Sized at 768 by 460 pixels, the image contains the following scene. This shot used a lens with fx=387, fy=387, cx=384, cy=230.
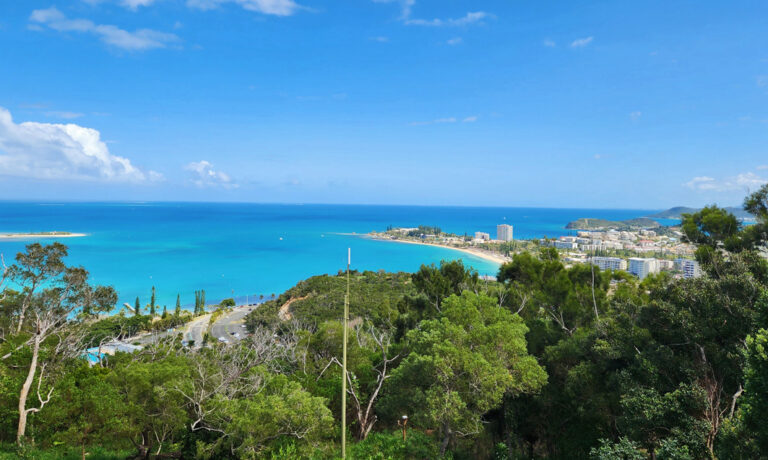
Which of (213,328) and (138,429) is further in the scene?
(213,328)

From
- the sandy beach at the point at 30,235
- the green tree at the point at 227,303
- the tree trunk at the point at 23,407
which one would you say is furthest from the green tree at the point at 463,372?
the sandy beach at the point at 30,235

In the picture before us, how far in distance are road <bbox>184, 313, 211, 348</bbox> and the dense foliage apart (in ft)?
73.9

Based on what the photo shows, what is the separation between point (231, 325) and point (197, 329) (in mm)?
3053

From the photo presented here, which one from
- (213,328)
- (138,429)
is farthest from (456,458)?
(213,328)

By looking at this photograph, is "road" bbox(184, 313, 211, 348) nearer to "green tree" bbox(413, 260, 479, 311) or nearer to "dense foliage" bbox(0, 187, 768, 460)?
"dense foliage" bbox(0, 187, 768, 460)

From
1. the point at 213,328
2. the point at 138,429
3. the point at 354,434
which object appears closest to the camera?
the point at 138,429

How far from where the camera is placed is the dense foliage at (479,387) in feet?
22.9

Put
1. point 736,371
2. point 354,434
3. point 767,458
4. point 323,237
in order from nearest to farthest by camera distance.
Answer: point 767,458 → point 736,371 → point 354,434 → point 323,237

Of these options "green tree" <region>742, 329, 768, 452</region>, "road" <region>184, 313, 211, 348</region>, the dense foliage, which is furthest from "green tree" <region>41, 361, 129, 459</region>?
"road" <region>184, 313, 211, 348</region>

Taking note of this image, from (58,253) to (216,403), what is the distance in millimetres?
5915

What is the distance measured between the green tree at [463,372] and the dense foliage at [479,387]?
39 millimetres

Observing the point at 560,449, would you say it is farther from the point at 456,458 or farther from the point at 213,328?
the point at 213,328

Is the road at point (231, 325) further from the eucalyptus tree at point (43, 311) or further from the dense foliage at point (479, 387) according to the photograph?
the dense foliage at point (479, 387)

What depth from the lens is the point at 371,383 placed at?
11.6m
